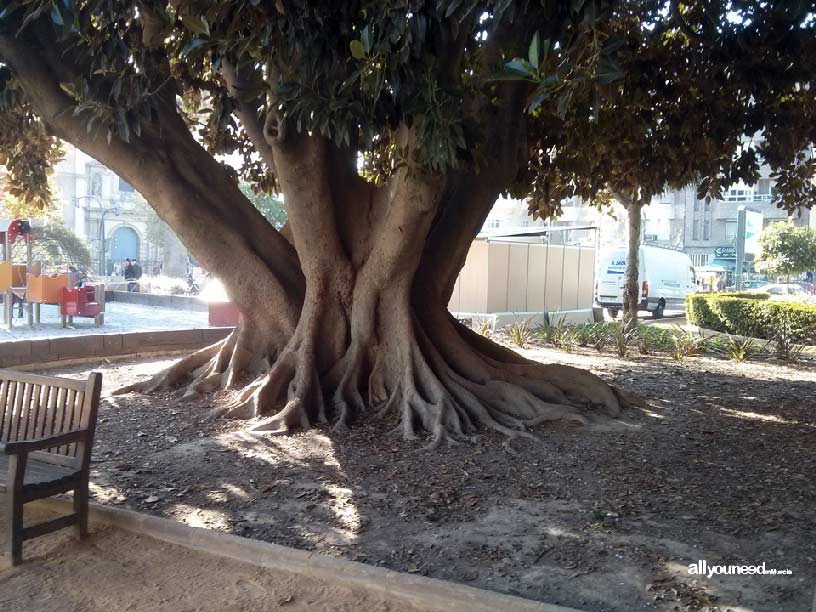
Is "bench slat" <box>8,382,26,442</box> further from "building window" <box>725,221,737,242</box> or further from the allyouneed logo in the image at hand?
"building window" <box>725,221,737,242</box>

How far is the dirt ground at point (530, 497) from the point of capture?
156 inches

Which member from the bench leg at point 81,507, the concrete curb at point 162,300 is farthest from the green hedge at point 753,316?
the concrete curb at point 162,300

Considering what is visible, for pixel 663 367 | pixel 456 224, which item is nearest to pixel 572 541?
pixel 456 224

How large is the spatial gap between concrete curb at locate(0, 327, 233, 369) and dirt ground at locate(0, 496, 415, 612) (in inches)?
273

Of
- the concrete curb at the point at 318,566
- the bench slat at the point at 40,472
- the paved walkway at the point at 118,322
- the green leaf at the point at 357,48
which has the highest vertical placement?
the green leaf at the point at 357,48

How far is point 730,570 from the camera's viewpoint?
399 cm

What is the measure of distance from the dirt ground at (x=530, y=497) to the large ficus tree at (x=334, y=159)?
64cm

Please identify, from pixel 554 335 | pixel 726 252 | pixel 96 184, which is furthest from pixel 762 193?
pixel 96 184

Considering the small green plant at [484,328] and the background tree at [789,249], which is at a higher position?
the background tree at [789,249]

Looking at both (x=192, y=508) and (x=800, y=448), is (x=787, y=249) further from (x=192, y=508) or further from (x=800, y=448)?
(x=192, y=508)

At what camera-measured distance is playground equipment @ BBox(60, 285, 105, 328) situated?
1762 cm

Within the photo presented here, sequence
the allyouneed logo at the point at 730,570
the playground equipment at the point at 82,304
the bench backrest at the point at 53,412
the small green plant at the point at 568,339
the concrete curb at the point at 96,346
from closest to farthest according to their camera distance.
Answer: the allyouneed logo at the point at 730,570
the bench backrest at the point at 53,412
the concrete curb at the point at 96,346
the small green plant at the point at 568,339
the playground equipment at the point at 82,304

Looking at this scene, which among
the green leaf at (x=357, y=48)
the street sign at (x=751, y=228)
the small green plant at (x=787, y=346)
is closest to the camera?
the green leaf at (x=357, y=48)

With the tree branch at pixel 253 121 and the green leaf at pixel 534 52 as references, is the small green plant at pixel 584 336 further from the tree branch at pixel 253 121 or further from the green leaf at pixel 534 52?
the green leaf at pixel 534 52
